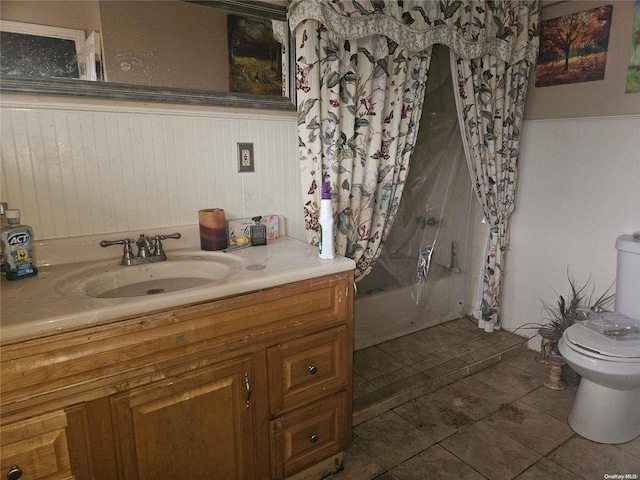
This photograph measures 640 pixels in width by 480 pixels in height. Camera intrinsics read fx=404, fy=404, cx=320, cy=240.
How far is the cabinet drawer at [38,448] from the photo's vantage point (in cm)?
95

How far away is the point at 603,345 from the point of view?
1.71 m

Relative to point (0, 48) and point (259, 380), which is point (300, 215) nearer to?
point (259, 380)

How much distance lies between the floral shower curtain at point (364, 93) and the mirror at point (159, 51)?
0.51 ft

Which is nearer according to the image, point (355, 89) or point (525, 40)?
point (355, 89)

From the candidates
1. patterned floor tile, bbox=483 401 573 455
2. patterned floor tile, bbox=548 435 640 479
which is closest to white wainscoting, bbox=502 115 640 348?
patterned floor tile, bbox=483 401 573 455

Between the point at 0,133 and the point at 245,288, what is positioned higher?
the point at 0,133

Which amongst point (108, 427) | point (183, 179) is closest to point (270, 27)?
point (183, 179)

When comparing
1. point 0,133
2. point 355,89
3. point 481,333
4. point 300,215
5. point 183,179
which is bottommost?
point 481,333

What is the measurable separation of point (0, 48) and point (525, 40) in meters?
2.44

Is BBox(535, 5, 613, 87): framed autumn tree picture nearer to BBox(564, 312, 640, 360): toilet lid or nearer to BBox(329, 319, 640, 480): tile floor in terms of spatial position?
BBox(564, 312, 640, 360): toilet lid

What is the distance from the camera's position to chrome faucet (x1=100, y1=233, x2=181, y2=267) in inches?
56.1

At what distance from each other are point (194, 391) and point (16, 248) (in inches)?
26.7

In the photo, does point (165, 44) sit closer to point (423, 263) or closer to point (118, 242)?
point (118, 242)

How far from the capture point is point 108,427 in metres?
1.07
